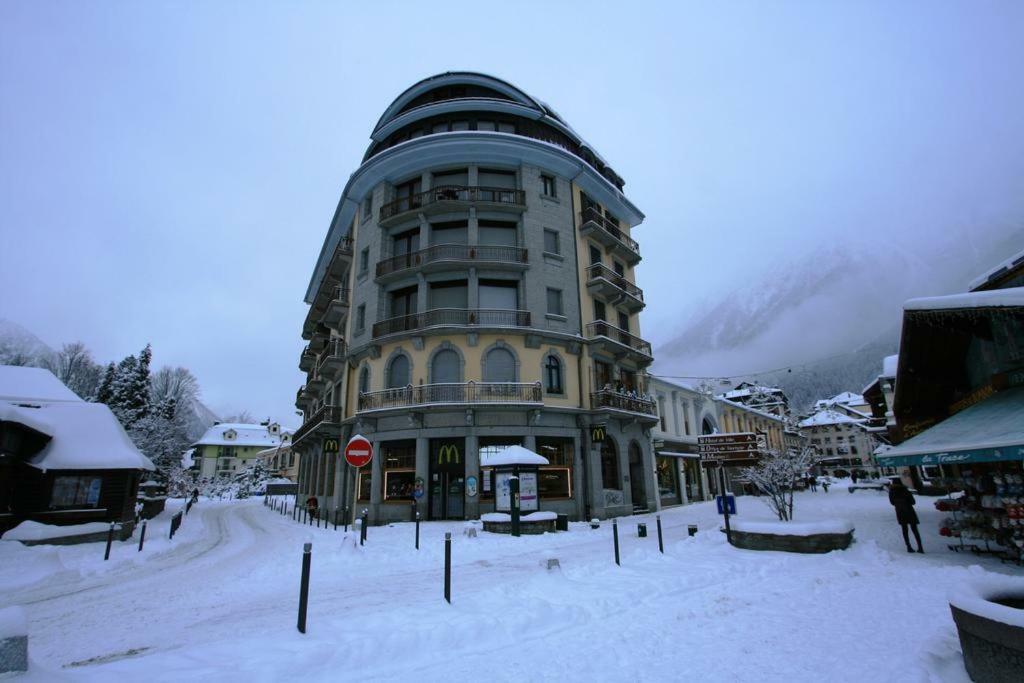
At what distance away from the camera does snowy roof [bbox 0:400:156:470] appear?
18.7 meters

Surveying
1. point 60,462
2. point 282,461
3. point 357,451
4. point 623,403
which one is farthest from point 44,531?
point 282,461

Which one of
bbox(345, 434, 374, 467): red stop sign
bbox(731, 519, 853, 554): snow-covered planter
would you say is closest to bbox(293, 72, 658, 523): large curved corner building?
bbox(345, 434, 374, 467): red stop sign

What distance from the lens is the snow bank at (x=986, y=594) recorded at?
434 cm

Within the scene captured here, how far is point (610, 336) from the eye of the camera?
28500 mm

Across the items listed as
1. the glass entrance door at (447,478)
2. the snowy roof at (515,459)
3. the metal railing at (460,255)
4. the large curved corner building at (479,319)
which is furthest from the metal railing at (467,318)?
the snowy roof at (515,459)

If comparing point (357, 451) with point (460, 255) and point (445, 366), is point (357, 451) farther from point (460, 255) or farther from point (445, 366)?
point (460, 255)

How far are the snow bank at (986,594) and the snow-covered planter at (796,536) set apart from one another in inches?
314

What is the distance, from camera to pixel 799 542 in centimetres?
1226

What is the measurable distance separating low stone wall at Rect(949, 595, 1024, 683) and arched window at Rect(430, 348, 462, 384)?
21033 mm

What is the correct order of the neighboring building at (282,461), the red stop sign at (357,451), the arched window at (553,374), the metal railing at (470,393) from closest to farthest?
1. the red stop sign at (357,451)
2. the metal railing at (470,393)
3. the arched window at (553,374)
4. the neighboring building at (282,461)

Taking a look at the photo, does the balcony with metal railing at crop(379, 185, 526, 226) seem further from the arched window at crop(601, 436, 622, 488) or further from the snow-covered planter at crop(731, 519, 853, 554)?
the snow-covered planter at crop(731, 519, 853, 554)

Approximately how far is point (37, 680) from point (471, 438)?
19777 mm

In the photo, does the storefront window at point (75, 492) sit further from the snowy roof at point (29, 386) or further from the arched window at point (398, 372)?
the arched window at point (398, 372)

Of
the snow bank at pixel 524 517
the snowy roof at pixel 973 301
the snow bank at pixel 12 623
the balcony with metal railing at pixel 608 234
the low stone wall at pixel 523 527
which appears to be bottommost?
the low stone wall at pixel 523 527
